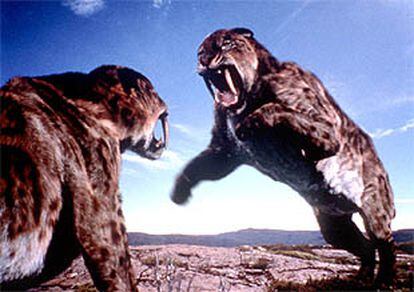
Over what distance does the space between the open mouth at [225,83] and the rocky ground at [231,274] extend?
252 centimetres

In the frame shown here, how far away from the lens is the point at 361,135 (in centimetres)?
549

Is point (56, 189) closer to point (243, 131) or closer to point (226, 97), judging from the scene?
point (243, 131)

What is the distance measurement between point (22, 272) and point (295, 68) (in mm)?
4515

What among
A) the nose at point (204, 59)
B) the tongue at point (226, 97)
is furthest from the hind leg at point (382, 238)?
the nose at point (204, 59)

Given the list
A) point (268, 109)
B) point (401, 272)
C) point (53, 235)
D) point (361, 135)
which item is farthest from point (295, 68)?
point (401, 272)

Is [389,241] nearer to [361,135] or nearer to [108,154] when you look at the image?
[361,135]

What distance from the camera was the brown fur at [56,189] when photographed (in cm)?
211

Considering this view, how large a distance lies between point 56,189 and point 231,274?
4.78 m

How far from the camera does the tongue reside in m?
4.64

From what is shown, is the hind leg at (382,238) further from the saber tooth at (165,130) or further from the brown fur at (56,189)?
the brown fur at (56,189)

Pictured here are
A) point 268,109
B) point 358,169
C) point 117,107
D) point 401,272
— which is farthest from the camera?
point 401,272

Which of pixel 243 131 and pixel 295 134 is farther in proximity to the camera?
pixel 295 134

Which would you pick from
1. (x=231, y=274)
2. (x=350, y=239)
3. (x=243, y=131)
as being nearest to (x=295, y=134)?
(x=243, y=131)

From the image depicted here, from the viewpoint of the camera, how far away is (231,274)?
20.2 ft
